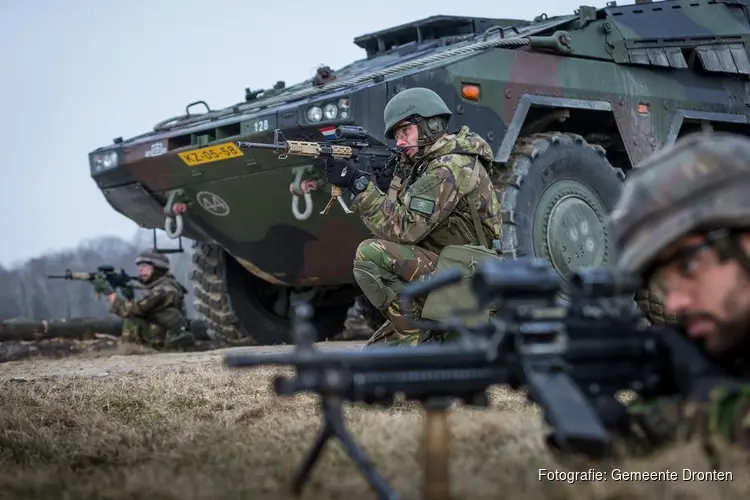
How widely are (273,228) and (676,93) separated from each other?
2922mm

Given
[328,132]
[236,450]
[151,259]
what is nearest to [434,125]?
[328,132]

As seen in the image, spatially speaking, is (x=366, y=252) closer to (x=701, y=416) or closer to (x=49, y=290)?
(x=701, y=416)

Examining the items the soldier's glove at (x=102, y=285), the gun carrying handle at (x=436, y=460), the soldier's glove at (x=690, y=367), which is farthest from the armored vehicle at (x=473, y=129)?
the gun carrying handle at (x=436, y=460)

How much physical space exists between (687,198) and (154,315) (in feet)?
26.5

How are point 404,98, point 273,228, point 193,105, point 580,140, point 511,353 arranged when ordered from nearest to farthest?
point 511,353 < point 404,98 < point 580,140 < point 273,228 < point 193,105

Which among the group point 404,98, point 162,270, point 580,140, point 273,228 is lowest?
point 162,270

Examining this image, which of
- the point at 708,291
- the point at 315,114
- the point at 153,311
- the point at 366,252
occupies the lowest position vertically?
the point at 153,311

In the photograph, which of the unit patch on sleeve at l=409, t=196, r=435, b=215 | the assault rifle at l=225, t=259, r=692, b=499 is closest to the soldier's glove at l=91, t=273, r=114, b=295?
the unit patch on sleeve at l=409, t=196, r=435, b=215

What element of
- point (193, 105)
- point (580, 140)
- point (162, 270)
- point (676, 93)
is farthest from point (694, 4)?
point (162, 270)

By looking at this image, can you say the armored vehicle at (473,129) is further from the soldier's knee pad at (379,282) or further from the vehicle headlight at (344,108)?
the soldier's knee pad at (379,282)

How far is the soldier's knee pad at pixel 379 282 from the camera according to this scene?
200 inches

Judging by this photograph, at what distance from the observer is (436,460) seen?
6.75ft

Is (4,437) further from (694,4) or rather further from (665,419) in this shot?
(694,4)

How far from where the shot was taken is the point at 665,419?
2.32 meters
